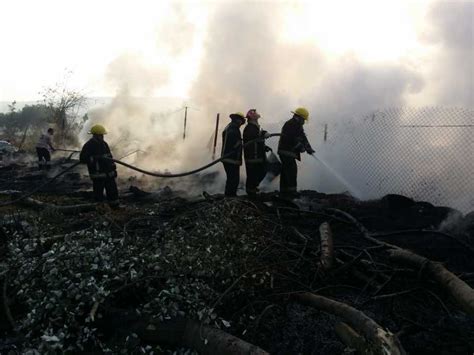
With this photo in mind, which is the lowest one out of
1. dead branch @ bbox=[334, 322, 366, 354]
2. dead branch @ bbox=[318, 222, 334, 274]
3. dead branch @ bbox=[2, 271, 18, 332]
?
dead branch @ bbox=[2, 271, 18, 332]

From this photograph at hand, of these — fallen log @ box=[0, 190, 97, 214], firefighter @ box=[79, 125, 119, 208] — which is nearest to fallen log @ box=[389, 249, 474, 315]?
fallen log @ box=[0, 190, 97, 214]

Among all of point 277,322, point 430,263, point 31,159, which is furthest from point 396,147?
point 31,159

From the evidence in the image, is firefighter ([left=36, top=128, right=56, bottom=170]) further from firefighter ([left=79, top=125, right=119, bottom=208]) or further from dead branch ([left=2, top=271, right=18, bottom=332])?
dead branch ([left=2, top=271, right=18, bottom=332])

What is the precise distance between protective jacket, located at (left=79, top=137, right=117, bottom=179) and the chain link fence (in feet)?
16.1

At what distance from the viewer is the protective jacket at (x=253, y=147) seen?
8.09 meters

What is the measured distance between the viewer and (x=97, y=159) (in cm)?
802

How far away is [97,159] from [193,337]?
17.5ft

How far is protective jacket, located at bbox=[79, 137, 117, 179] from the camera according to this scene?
7.97 metres

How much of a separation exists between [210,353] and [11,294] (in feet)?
6.30

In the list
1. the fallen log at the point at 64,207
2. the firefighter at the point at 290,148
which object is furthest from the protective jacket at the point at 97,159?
the firefighter at the point at 290,148

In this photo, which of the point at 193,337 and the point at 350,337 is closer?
the point at 350,337

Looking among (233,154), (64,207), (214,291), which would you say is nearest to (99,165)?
(64,207)

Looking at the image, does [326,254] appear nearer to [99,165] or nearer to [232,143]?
[232,143]

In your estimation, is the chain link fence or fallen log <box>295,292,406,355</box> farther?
the chain link fence
